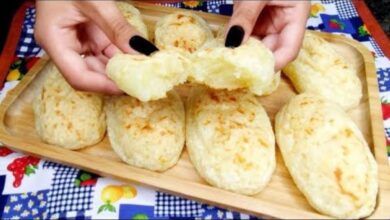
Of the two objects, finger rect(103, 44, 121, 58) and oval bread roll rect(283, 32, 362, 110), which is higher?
finger rect(103, 44, 121, 58)

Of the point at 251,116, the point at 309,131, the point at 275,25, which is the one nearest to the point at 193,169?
the point at 251,116

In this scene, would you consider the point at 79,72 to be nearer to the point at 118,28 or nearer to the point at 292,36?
the point at 118,28

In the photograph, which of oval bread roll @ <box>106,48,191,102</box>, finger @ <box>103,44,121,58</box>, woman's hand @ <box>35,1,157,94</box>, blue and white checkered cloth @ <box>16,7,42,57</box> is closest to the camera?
oval bread roll @ <box>106,48,191,102</box>

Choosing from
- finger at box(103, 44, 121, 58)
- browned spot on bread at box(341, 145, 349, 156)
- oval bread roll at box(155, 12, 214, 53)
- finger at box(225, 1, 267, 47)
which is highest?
finger at box(225, 1, 267, 47)

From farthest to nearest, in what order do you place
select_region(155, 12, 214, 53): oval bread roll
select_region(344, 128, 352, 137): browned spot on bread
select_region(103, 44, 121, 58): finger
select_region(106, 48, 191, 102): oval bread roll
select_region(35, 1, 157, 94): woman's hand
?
select_region(155, 12, 214, 53): oval bread roll
select_region(103, 44, 121, 58): finger
select_region(344, 128, 352, 137): browned spot on bread
select_region(35, 1, 157, 94): woman's hand
select_region(106, 48, 191, 102): oval bread roll

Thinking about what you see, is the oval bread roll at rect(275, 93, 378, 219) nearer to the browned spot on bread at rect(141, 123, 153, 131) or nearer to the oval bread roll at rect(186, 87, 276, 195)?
the oval bread roll at rect(186, 87, 276, 195)

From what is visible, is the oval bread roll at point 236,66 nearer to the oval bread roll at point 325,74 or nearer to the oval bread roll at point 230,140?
the oval bread roll at point 230,140

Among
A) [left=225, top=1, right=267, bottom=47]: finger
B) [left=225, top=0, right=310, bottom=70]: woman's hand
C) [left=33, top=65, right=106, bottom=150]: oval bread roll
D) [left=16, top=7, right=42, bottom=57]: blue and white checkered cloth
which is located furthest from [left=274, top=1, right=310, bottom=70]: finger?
[left=16, top=7, right=42, bottom=57]: blue and white checkered cloth

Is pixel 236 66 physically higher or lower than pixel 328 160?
higher
